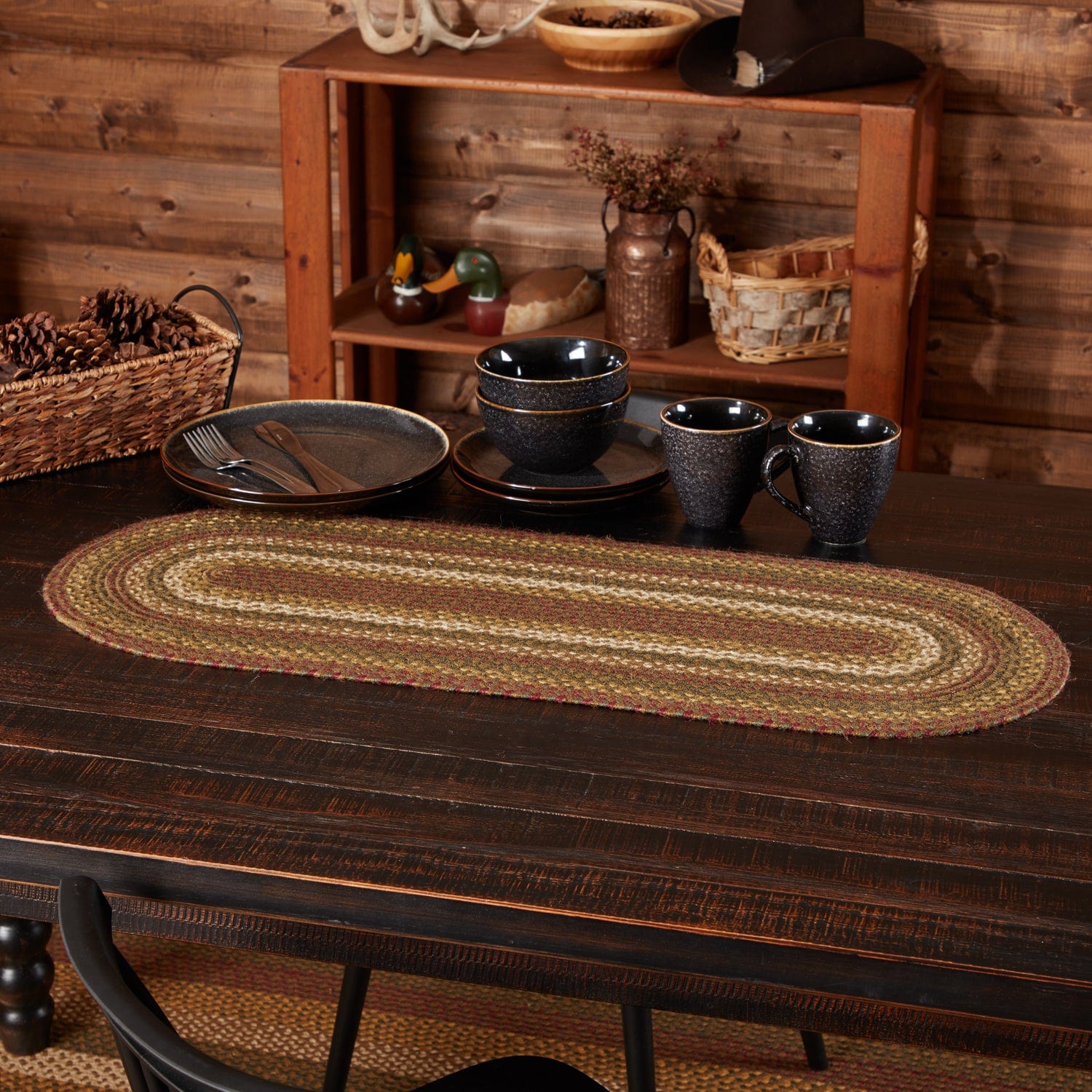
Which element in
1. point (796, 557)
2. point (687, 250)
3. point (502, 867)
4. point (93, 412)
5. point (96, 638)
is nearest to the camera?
point (502, 867)

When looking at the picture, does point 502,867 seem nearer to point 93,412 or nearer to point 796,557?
point 796,557

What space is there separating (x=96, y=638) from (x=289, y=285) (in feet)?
4.86

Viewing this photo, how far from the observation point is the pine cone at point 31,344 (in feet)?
4.67

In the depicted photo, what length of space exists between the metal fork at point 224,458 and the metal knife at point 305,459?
0.7 inches

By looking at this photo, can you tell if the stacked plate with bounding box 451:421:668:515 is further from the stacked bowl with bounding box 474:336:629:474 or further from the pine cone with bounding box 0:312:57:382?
the pine cone with bounding box 0:312:57:382

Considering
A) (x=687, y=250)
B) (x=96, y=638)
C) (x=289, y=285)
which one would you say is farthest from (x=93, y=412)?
(x=687, y=250)

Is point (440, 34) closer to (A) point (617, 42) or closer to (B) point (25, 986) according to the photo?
(A) point (617, 42)

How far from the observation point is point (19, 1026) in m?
1.65

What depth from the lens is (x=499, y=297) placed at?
264 centimetres

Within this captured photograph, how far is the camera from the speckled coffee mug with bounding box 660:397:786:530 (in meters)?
1.35

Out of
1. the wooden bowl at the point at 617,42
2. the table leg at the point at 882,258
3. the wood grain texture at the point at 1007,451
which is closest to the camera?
the table leg at the point at 882,258

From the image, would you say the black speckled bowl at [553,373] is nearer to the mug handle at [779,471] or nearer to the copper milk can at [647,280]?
the mug handle at [779,471]

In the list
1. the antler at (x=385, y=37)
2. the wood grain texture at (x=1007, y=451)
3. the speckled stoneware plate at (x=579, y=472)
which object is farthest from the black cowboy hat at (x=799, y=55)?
the speckled stoneware plate at (x=579, y=472)

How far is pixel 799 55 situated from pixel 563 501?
1.17 m
